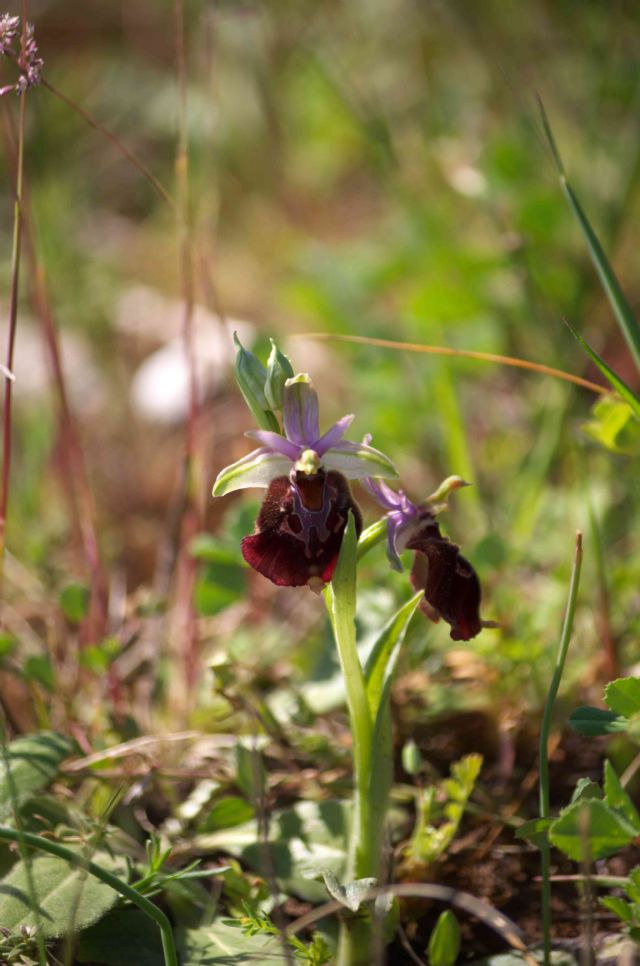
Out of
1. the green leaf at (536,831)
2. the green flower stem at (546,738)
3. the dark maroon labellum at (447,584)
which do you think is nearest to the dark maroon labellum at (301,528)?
the dark maroon labellum at (447,584)

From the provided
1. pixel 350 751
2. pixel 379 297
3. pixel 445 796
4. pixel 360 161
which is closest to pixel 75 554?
pixel 350 751

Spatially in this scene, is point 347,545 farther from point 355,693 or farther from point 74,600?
point 74,600

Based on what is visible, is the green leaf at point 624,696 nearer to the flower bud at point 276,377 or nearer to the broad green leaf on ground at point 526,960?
the broad green leaf on ground at point 526,960

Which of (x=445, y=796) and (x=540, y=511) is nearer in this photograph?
(x=445, y=796)

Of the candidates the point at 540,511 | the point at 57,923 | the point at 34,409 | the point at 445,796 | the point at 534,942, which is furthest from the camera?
the point at 34,409

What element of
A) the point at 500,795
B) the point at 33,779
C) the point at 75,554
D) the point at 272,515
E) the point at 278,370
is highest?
the point at 278,370

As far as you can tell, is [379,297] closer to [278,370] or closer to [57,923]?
[278,370]
